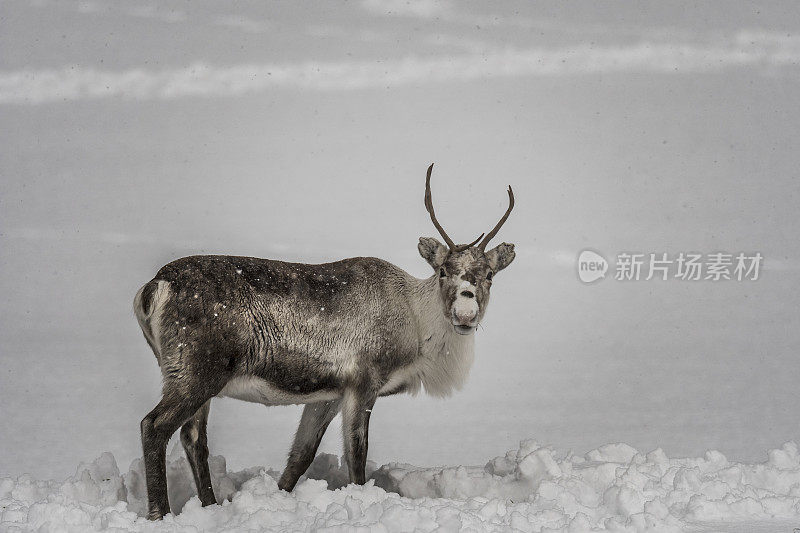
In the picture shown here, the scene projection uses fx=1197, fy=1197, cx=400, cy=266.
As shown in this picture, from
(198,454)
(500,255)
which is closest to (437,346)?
(500,255)

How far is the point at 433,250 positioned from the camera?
9.55 meters

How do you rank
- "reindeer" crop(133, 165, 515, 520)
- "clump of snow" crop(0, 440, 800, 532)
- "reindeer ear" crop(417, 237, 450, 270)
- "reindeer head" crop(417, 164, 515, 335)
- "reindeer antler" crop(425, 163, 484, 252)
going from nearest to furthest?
"clump of snow" crop(0, 440, 800, 532) → "reindeer" crop(133, 165, 515, 520) → "reindeer head" crop(417, 164, 515, 335) → "reindeer antler" crop(425, 163, 484, 252) → "reindeer ear" crop(417, 237, 450, 270)

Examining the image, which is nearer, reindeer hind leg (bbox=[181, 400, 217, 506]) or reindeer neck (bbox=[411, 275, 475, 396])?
reindeer hind leg (bbox=[181, 400, 217, 506])

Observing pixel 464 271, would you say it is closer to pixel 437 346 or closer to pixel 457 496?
pixel 437 346

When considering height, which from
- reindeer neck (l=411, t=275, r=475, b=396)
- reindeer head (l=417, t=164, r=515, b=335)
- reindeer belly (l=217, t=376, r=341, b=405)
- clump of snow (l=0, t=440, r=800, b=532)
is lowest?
clump of snow (l=0, t=440, r=800, b=532)

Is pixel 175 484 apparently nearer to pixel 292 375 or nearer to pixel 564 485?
pixel 292 375

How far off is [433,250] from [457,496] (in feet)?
6.35

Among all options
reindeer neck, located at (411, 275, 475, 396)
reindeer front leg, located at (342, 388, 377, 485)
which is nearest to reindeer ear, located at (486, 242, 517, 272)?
reindeer neck, located at (411, 275, 475, 396)

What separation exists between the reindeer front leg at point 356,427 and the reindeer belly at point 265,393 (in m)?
0.14

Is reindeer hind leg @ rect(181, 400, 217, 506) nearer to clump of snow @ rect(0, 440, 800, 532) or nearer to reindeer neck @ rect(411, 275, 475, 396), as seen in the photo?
clump of snow @ rect(0, 440, 800, 532)

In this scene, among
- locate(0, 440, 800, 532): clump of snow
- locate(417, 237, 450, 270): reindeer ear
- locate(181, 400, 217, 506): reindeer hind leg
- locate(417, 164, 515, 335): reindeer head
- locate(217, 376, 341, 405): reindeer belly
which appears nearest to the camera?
locate(0, 440, 800, 532): clump of snow

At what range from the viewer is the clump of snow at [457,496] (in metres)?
8.01

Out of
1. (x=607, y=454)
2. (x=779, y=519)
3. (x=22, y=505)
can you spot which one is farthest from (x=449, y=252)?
(x=22, y=505)

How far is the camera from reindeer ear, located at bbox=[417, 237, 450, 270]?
9.50m
